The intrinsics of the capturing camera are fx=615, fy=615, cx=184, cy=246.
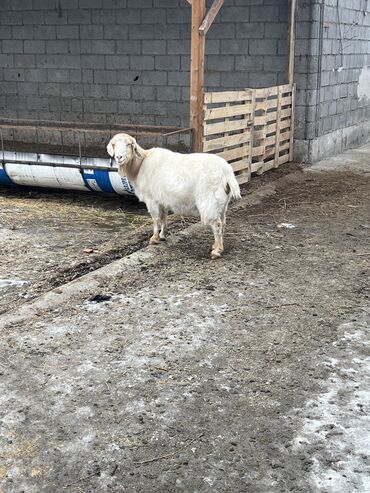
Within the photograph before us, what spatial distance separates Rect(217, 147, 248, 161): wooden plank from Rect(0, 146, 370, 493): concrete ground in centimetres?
221

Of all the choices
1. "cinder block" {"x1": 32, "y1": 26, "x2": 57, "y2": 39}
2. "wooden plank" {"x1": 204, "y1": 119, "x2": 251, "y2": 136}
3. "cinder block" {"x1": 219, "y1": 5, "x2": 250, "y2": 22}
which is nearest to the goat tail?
"wooden plank" {"x1": 204, "y1": 119, "x2": 251, "y2": 136}

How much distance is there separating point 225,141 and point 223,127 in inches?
8.0

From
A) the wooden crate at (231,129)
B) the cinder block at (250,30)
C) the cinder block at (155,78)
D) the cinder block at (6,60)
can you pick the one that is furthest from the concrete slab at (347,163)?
the cinder block at (6,60)

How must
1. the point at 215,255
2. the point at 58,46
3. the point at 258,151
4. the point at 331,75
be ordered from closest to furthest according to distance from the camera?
the point at 215,255 < the point at 258,151 < the point at 331,75 < the point at 58,46

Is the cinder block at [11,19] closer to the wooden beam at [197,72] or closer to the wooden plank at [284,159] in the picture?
the wooden plank at [284,159]

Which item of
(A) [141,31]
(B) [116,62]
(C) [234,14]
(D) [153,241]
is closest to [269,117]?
(C) [234,14]

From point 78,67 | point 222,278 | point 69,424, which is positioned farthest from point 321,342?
point 78,67

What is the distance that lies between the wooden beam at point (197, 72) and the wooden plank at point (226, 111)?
0.17m

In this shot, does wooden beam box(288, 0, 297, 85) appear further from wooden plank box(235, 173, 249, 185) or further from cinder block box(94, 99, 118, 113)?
cinder block box(94, 99, 118, 113)

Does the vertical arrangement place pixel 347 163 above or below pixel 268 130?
below

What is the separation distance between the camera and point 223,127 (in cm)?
818

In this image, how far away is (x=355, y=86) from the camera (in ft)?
40.3

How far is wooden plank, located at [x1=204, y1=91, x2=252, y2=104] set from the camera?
766cm

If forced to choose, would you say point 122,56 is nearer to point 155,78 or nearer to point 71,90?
point 155,78
